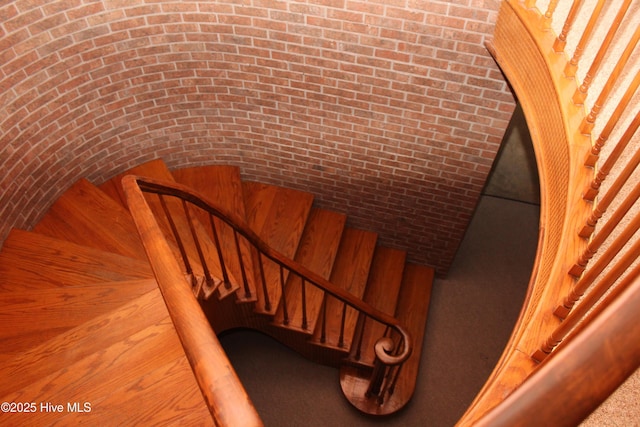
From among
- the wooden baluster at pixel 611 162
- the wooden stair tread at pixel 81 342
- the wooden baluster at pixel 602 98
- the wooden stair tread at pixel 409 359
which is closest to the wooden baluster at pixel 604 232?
the wooden baluster at pixel 611 162

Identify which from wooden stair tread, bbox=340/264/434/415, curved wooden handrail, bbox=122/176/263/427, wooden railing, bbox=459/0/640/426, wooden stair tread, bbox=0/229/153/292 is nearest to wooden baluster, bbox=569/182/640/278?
wooden railing, bbox=459/0/640/426

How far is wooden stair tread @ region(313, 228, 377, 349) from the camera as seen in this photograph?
388 centimetres

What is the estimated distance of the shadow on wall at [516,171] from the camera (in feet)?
16.1

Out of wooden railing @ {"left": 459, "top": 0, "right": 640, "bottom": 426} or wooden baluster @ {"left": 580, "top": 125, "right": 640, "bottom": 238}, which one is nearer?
wooden railing @ {"left": 459, "top": 0, "right": 640, "bottom": 426}

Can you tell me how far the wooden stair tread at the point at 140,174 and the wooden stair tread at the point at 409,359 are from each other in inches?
86.7

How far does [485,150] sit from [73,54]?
2845 millimetres

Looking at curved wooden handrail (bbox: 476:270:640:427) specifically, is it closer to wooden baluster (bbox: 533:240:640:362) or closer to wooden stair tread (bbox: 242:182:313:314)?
wooden baluster (bbox: 533:240:640:362)

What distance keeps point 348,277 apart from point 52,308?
249 centimetres

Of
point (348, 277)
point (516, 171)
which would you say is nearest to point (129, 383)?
point (348, 277)

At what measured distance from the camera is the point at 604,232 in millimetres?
1242

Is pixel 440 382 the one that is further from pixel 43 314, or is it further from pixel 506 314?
pixel 43 314

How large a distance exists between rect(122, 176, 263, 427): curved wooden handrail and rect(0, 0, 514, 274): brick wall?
6.36ft

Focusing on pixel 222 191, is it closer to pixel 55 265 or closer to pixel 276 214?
pixel 276 214

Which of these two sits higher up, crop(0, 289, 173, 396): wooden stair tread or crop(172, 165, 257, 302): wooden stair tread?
crop(0, 289, 173, 396): wooden stair tread
